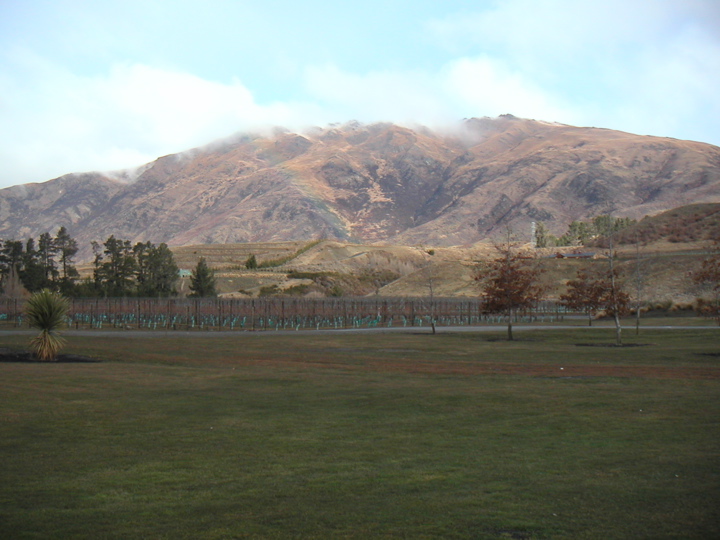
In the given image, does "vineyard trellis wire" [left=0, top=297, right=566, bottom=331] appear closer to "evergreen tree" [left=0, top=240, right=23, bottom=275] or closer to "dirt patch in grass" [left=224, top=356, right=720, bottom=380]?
"evergreen tree" [left=0, top=240, right=23, bottom=275]

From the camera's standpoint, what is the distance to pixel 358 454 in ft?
36.6

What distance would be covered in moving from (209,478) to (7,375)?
48.2 ft

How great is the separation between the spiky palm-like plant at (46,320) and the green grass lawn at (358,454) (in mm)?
4252

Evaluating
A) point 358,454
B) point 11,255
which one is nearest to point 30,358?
point 358,454

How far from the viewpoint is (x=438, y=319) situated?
73.1 metres

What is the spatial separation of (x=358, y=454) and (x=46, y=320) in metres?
21.6

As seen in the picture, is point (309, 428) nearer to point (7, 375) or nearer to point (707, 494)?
point (707, 494)

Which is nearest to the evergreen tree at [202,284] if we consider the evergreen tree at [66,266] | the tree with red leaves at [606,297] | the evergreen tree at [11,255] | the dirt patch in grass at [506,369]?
the evergreen tree at [66,266]

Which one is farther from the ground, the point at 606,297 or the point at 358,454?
the point at 606,297

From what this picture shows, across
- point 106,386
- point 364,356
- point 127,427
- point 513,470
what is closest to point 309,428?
point 127,427

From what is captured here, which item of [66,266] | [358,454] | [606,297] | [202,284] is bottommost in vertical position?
[358,454]

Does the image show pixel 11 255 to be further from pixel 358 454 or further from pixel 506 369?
pixel 358 454

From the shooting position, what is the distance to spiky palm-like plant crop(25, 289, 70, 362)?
27.7 metres

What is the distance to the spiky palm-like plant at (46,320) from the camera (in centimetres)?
2770
